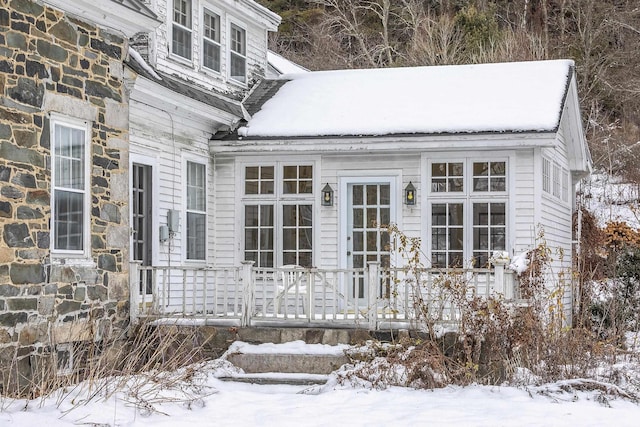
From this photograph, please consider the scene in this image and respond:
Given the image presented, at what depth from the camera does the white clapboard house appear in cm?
1407

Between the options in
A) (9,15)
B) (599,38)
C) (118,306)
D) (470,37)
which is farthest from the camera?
(599,38)

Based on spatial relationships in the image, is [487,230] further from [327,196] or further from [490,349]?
[490,349]

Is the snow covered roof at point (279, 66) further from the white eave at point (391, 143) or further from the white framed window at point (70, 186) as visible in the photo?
the white framed window at point (70, 186)

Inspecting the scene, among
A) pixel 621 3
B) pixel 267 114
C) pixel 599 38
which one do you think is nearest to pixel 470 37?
pixel 599 38

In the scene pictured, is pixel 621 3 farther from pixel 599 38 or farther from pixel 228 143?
pixel 228 143

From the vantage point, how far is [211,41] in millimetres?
15922

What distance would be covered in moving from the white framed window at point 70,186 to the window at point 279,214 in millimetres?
4511

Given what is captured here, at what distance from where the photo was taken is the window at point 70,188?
1087cm

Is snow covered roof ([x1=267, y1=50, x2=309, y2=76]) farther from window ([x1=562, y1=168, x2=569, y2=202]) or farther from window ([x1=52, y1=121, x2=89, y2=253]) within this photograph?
window ([x1=52, y1=121, x2=89, y2=253])

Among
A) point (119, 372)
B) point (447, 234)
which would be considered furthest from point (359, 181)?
point (119, 372)

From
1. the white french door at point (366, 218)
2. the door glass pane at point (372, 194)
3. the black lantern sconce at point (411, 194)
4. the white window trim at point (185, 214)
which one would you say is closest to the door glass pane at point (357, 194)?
the white french door at point (366, 218)

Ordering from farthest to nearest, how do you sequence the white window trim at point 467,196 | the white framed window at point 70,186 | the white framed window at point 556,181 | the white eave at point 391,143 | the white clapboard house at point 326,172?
the white framed window at point 556,181 < the white window trim at point 467,196 < the white eave at point 391,143 < the white clapboard house at point 326,172 < the white framed window at point 70,186

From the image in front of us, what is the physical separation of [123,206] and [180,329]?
173 centimetres

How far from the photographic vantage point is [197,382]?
10.7 m
